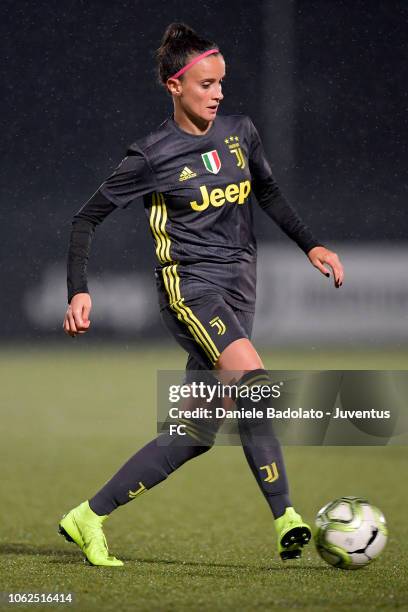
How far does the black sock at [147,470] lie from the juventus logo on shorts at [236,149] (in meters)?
0.99

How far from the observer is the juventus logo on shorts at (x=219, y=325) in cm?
407

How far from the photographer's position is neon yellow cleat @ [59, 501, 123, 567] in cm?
417

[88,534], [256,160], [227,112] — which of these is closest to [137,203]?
[227,112]

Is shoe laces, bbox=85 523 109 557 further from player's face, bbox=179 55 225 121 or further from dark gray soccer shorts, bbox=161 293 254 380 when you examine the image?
player's face, bbox=179 55 225 121

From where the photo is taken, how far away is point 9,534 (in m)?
5.09

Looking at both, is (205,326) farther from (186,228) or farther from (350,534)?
(350,534)

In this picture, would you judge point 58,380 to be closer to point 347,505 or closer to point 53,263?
point 53,263

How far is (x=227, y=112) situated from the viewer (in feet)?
49.3

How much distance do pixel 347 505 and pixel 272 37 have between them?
12.1m

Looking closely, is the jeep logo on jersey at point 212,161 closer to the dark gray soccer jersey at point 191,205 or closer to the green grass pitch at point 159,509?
the dark gray soccer jersey at point 191,205

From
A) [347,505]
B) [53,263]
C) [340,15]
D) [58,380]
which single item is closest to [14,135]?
[53,263]

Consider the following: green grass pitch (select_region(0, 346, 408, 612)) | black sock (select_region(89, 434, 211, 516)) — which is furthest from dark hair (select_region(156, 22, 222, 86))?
green grass pitch (select_region(0, 346, 408, 612))

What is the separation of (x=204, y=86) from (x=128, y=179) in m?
0.42

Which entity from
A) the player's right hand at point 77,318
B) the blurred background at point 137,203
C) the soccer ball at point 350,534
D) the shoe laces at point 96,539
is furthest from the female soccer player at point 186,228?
the blurred background at point 137,203
